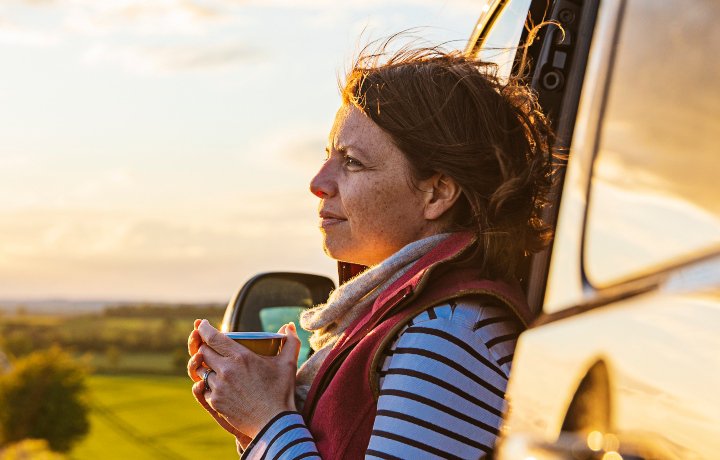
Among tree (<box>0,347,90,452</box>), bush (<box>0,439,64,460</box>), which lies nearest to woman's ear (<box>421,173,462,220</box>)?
bush (<box>0,439,64,460</box>)

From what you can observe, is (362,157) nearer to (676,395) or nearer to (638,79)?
(638,79)

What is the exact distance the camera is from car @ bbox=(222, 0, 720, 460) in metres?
1.20

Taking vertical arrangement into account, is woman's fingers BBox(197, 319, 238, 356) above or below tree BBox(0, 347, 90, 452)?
above

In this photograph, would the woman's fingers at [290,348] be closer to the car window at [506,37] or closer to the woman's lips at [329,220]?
the woman's lips at [329,220]

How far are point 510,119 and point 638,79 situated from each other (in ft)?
3.18

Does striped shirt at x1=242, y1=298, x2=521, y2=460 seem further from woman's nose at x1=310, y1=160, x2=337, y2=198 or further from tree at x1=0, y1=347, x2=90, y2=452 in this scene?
tree at x1=0, y1=347, x2=90, y2=452

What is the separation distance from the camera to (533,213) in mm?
2404

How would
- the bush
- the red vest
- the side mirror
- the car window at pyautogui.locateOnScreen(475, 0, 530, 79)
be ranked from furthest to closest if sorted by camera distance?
the bush, the side mirror, the car window at pyautogui.locateOnScreen(475, 0, 530, 79), the red vest

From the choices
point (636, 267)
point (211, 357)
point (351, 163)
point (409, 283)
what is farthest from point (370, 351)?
point (636, 267)

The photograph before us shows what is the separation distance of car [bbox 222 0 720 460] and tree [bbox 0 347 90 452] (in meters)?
70.3

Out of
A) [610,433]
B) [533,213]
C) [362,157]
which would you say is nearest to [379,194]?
[362,157]

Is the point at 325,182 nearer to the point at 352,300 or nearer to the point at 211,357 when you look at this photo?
the point at 352,300

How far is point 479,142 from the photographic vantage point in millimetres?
2389

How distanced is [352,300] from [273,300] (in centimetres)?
97
